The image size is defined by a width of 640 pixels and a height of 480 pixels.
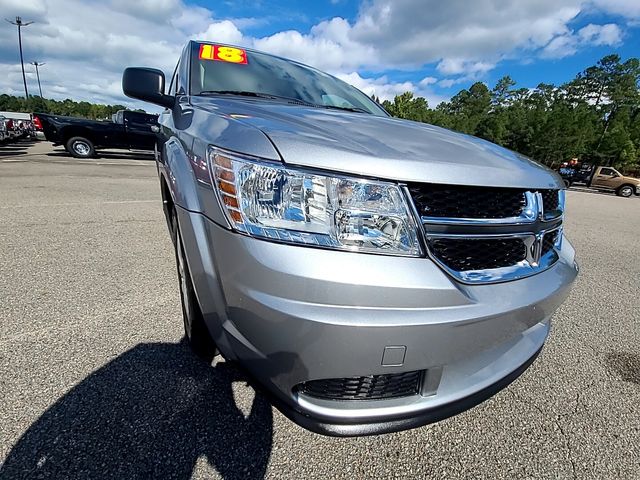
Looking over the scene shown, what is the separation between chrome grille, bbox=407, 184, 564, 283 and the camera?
1.10 meters

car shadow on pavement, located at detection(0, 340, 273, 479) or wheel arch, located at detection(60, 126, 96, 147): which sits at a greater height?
wheel arch, located at detection(60, 126, 96, 147)

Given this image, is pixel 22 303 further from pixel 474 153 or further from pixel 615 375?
pixel 615 375

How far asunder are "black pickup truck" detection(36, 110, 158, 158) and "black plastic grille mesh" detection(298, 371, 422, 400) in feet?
37.9

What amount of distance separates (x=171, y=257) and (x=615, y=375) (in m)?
3.40

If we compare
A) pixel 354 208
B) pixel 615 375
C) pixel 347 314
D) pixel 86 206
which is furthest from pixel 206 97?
pixel 86 206

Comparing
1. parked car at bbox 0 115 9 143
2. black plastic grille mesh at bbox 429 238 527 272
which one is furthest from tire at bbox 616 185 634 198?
parked car at bbox 0 115 9 143

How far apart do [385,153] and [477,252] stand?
46 centimetres

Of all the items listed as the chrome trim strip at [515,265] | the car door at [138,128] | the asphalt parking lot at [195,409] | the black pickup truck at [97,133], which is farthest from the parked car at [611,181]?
the chrome trim strip at [515,265]

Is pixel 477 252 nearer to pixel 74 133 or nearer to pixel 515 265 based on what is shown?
pixel 515 265

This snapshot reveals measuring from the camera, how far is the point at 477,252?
1184 mm

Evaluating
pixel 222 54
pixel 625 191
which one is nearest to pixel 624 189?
pixel 625 191

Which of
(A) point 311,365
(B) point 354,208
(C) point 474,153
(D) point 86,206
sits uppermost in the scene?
(C) point 474,153

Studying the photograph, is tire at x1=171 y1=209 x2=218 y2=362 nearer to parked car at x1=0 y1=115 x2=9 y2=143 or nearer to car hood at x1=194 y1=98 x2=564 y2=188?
car hood at x1=194 y1=98 x2=564 y2=188

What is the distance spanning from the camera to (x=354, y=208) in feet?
3.45
